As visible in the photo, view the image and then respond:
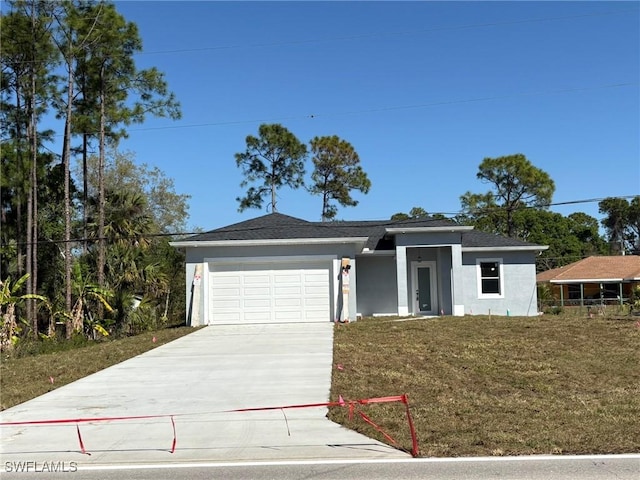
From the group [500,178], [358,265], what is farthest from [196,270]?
[500,178]

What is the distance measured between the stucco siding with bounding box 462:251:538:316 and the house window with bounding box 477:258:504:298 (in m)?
0.09

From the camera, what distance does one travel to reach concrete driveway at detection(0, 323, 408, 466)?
6664 mm

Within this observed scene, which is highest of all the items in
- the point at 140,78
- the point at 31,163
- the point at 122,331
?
the point at 140,78

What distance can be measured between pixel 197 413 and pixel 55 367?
6242 millimetres

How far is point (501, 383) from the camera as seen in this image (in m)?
10.2

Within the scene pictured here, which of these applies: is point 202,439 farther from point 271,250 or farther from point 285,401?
Result: point 271,250

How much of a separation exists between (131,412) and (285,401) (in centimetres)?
225

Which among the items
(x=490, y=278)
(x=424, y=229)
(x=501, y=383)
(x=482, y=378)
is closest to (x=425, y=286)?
(x=424, y=229)

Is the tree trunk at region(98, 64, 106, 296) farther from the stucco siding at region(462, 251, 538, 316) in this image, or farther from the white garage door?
the stucco siding at region(462, 251, 538, 316)

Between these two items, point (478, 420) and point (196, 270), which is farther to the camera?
point (196, 270)

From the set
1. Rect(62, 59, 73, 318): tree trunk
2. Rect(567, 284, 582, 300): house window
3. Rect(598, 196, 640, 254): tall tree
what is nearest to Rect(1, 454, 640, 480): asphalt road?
Rect(62, 59, 73, 318): tree trunk

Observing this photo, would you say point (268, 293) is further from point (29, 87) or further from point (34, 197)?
point (29, 87)

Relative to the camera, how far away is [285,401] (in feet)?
29.7

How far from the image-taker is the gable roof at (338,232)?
67.7 ft
